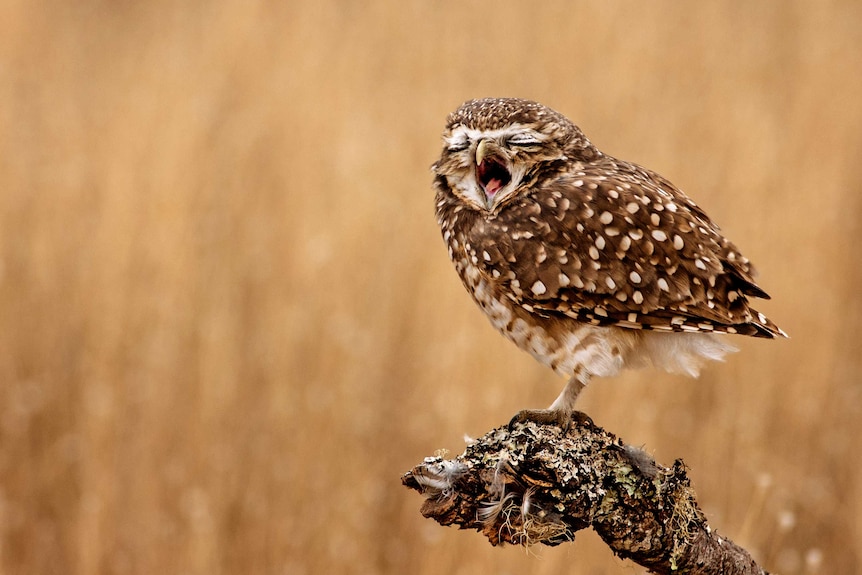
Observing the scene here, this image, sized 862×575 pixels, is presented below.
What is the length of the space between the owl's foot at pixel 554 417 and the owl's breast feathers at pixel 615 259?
25 centimetres

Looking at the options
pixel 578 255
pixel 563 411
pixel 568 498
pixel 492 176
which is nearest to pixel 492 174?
pixel 492 176

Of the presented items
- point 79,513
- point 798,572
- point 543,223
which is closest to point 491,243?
point 543,223

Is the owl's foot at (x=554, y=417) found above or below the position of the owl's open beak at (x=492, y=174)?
below

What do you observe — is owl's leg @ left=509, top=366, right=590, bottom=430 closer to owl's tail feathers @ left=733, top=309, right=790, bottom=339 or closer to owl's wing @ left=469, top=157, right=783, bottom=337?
owl's wing @ left=469, top=157, right=783, bottom=337

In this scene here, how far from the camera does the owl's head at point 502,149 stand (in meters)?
2.25

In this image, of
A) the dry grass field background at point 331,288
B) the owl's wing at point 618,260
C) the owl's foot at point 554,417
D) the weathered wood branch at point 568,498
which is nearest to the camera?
the weathered wood branch at point 568,498

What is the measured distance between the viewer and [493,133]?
224cm

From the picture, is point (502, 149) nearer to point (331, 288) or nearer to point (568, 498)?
point (568, 498)

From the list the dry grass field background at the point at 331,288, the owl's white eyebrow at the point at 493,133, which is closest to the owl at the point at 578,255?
the owl's white eyebrow at the point at 493,133

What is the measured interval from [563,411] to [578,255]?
0.41m

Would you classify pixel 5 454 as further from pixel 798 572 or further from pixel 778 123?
pixel 778 123

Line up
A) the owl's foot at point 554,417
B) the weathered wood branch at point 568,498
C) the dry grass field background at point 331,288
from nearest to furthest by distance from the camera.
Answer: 1. the weathered wood branch at point 568,498
2. the owl's foot at point 554,417
3. the dry grass field background at point 331,288

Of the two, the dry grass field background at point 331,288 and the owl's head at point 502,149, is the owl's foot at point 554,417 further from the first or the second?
the dry grass field background at point 331,288

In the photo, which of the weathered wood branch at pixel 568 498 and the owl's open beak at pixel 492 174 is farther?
the owl's open beak at pixel 492 174
